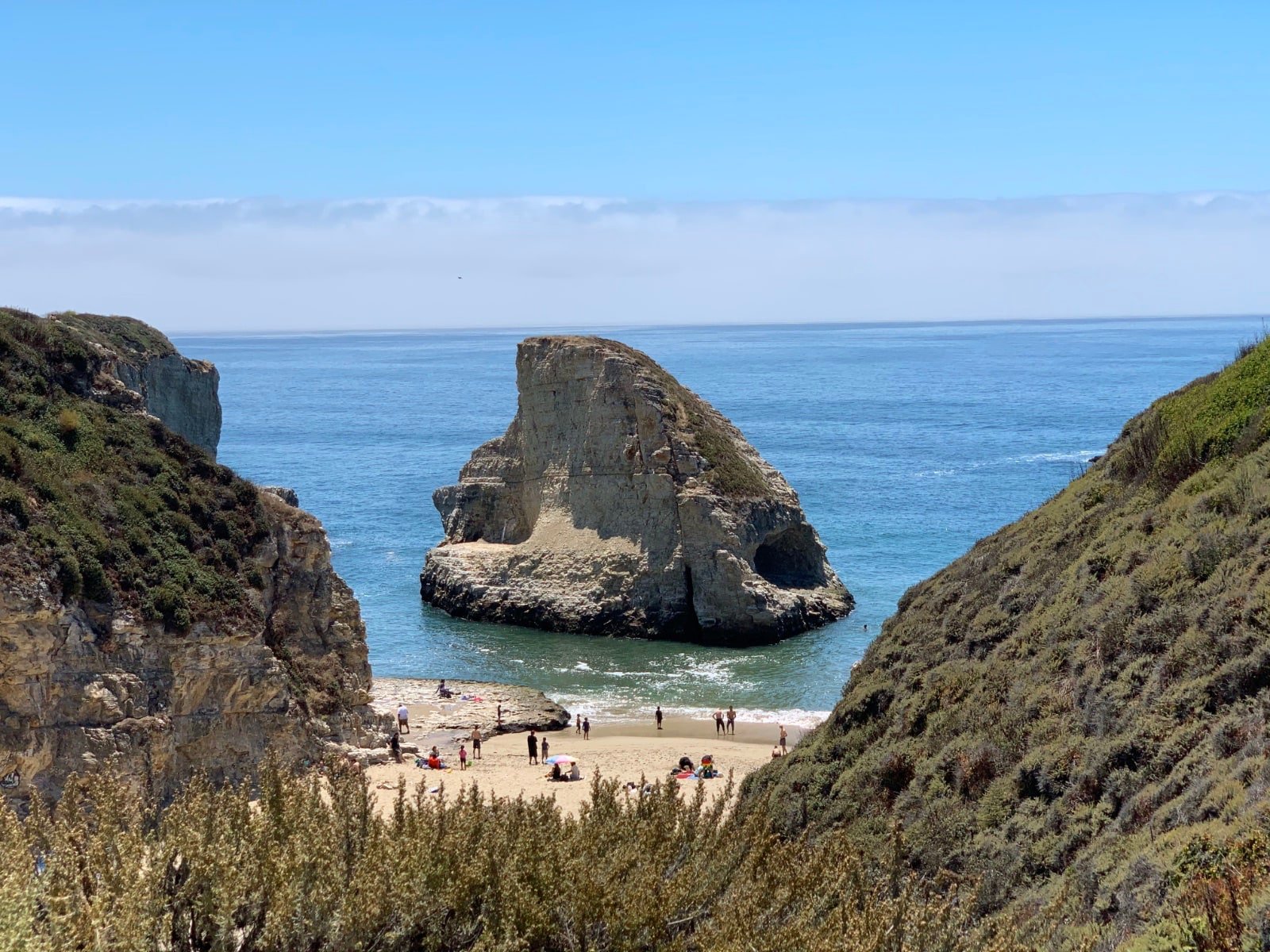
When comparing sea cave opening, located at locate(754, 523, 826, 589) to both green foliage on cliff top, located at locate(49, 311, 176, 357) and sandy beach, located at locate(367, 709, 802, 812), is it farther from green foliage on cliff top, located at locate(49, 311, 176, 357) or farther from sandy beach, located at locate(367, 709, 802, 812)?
green foliage on cliff top, located at locate(49, 311, 176, 357)

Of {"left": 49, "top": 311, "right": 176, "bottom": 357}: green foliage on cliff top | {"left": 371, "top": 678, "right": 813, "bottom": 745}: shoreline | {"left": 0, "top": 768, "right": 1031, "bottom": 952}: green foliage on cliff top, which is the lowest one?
{"left": 371, "top": 678, "right": 813, "bottom": 745}: shoreline

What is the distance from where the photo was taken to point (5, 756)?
20047mm

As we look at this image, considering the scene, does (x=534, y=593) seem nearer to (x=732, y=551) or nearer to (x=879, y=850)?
(x=732, y=551)

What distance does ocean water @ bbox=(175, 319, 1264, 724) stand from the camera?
44.0m

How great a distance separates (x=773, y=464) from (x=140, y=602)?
71.9 m

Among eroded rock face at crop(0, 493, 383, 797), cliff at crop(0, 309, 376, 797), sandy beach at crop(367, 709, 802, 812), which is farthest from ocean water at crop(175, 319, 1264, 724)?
cliff at crop(0, 309, 376, 797)

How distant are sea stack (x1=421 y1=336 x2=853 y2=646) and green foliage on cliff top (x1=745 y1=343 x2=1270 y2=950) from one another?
25.4m

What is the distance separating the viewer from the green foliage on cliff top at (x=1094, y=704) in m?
11.8

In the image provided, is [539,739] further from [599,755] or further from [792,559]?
[792,559]

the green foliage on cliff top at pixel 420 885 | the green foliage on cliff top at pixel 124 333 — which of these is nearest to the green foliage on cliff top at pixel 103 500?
the green foliage on cliff top at pixel 420 885

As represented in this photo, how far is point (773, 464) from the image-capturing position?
304 feet

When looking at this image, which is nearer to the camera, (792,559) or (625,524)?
(625,524)

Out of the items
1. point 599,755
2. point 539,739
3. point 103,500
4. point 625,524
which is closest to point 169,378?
point 625,524

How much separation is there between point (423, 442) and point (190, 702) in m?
87.6
